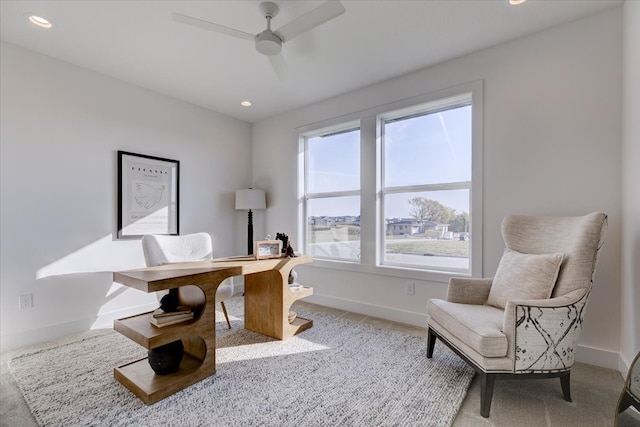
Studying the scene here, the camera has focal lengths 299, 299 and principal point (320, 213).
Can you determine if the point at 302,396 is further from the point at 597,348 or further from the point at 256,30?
the point at 256,30

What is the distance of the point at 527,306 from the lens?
1.58 meters

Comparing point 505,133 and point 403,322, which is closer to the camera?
point 505,133

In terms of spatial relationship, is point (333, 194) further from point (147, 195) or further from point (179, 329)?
point (179, 329)

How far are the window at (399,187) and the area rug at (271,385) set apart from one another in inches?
34.8

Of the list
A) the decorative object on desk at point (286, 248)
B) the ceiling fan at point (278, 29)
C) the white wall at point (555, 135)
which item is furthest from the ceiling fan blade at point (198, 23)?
the white wall at point (555, 135)

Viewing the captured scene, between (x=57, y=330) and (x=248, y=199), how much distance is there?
230 cm

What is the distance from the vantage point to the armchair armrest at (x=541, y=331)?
1577 millimetres

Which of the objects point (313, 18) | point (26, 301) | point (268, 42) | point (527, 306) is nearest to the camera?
point (527, 306)

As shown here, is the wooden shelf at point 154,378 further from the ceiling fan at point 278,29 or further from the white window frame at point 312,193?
the ceiling fan at point 278,29

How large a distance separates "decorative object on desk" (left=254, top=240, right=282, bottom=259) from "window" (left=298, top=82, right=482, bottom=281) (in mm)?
1047

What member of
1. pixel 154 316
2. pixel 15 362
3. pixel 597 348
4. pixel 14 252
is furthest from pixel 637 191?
pixel 14 252

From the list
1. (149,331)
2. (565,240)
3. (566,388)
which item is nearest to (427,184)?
(565,240)

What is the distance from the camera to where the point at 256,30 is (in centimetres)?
234

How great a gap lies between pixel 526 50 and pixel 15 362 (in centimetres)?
459
